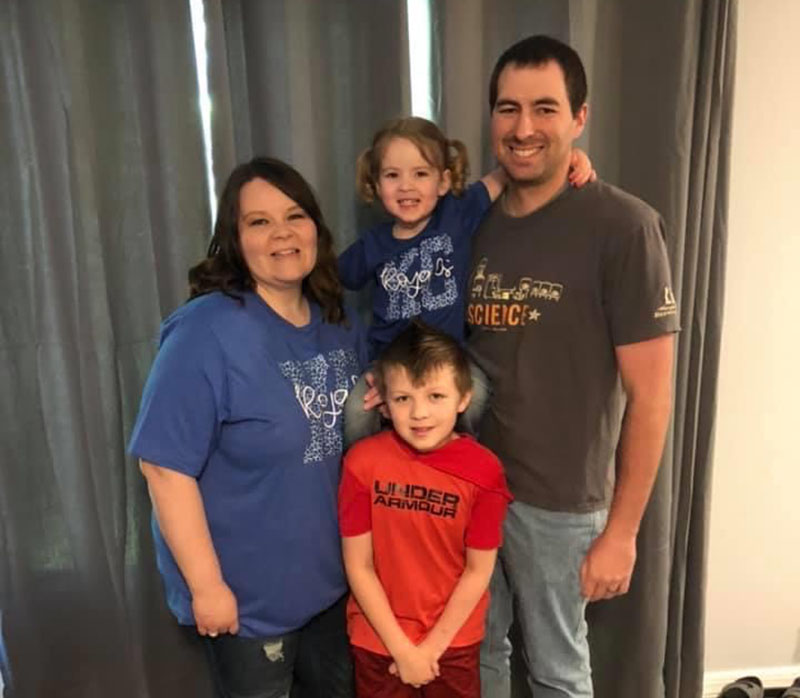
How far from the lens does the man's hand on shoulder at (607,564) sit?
59.9 inches

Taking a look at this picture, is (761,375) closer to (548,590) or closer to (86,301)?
(548,590)

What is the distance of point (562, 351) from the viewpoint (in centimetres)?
146

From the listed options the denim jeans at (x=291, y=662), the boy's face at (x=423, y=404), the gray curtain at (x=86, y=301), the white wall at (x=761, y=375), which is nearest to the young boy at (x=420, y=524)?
the boy's face at (x=423, y=404)

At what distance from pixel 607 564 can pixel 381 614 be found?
45 cm

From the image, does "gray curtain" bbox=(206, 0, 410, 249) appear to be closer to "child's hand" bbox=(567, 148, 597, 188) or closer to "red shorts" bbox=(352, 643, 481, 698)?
"child's hand" bbox=(567, 148, 597, 188)

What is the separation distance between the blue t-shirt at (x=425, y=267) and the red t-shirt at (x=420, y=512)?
0.26m

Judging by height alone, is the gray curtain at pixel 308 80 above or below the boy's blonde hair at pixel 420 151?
above

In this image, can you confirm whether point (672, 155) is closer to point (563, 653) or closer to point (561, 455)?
point (561, 455)

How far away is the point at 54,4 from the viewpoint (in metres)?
1.52

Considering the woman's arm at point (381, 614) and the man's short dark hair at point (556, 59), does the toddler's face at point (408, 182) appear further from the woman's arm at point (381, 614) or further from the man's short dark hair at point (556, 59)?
the woman's arm at point (381, 614)

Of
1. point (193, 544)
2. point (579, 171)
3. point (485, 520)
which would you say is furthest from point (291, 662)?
point (579, 171)

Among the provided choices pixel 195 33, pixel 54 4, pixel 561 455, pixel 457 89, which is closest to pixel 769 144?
pixel 457 89

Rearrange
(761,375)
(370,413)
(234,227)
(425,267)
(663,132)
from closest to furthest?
(234,227) < (370,413) < (425,267) < (663,132) < (761,375)

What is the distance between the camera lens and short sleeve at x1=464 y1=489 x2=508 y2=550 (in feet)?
4.73
